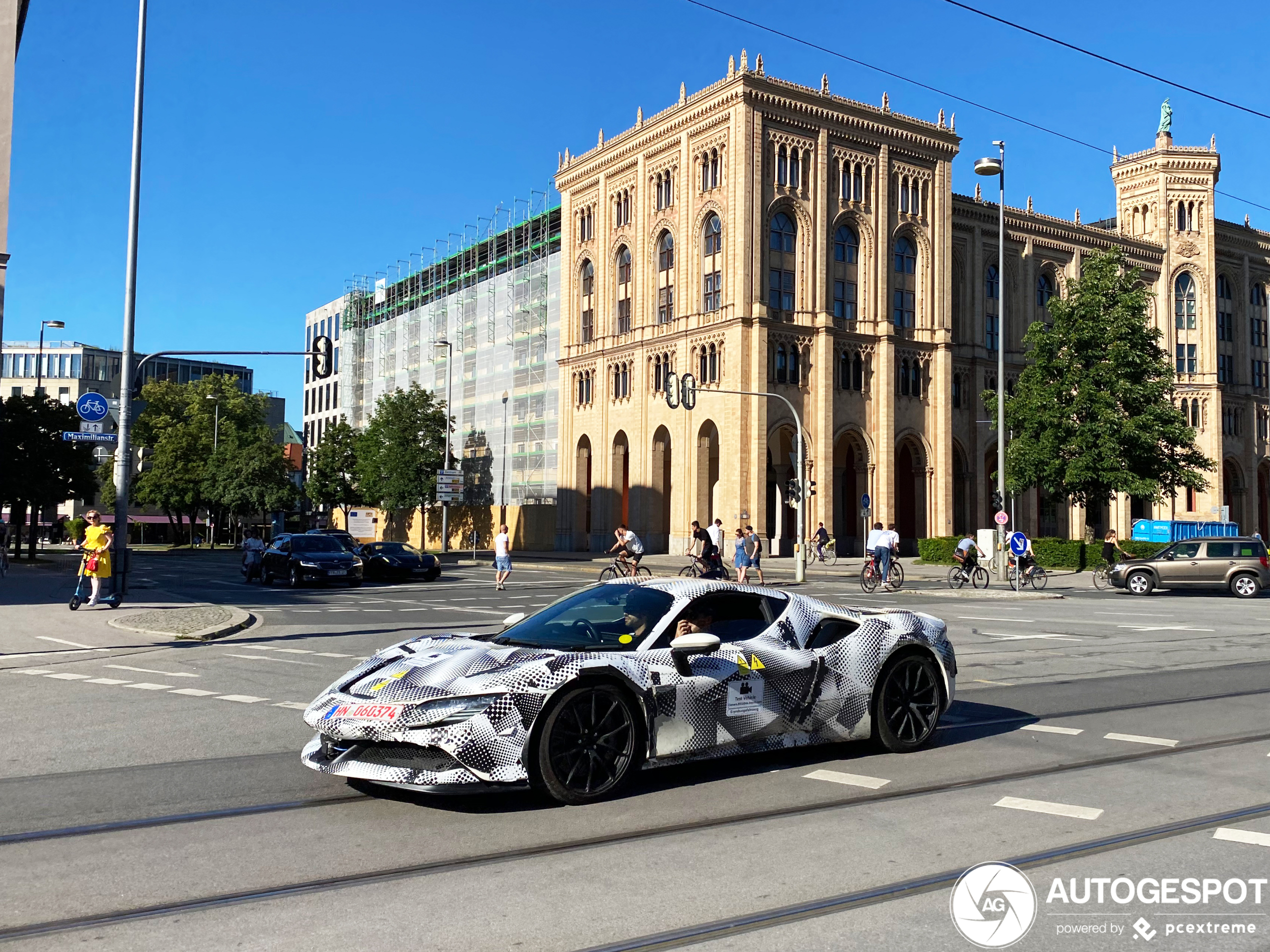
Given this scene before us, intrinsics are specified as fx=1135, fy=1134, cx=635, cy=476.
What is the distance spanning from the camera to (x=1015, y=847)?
223 inches

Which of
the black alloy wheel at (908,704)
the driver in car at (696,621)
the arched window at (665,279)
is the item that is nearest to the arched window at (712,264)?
the arched window at (665,279)

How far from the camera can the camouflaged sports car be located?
6.12 m

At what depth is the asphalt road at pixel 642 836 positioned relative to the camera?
14.7 feet

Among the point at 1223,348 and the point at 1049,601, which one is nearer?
the point at 1049,601

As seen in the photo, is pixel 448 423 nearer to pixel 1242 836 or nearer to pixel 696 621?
pixel 696 621

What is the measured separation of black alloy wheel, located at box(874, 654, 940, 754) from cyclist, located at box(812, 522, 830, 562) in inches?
1670

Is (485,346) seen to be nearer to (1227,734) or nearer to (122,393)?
(122,393)

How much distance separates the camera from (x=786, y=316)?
55.2m

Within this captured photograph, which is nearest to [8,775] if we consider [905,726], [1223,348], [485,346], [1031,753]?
[905,726]

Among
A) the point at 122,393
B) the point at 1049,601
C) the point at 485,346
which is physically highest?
the point at 485,346

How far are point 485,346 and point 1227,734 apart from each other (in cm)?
6751

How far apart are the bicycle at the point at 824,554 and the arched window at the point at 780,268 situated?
1112cm

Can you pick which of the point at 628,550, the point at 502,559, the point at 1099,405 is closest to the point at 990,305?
the point at 1099,405

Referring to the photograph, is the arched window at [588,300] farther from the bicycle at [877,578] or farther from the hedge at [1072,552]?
the bicycle at [877,578]
